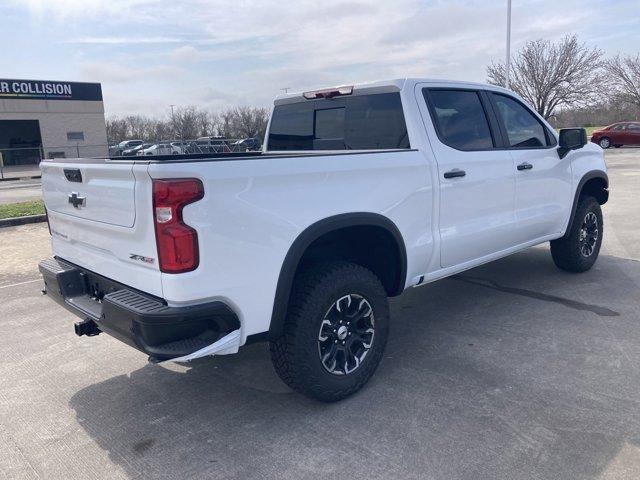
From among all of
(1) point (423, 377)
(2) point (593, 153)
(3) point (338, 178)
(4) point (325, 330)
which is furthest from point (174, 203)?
→ (2) point (593, 153)

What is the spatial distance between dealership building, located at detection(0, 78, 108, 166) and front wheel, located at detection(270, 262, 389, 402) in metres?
36.8

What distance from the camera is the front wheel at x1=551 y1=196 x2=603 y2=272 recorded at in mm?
5750

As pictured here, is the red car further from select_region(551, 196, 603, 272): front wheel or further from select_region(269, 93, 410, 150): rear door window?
select_region(269, 93, 410, 150): rear door window

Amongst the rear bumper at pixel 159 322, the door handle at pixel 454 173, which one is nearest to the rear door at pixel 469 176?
the door handle at pixel 454 173

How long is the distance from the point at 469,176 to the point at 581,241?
2428 mm

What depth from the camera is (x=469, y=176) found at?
164 inches

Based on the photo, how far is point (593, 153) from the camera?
Result: 5.88m

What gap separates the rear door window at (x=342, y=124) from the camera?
407 centimetres

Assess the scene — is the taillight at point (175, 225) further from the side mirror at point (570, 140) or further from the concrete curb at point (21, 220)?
the concrete curb at point (21, 220)

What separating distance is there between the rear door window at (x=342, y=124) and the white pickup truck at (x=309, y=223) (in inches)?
0.6

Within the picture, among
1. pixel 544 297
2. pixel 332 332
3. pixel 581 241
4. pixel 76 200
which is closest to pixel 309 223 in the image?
pixel 332 332

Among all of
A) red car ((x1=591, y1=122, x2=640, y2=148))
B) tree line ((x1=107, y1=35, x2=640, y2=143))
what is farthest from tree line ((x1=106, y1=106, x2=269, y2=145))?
red car ((x1=591, y1=122, x2=640, y2=148))

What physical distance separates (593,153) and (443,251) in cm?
288

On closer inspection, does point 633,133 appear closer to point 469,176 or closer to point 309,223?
point 469,176
